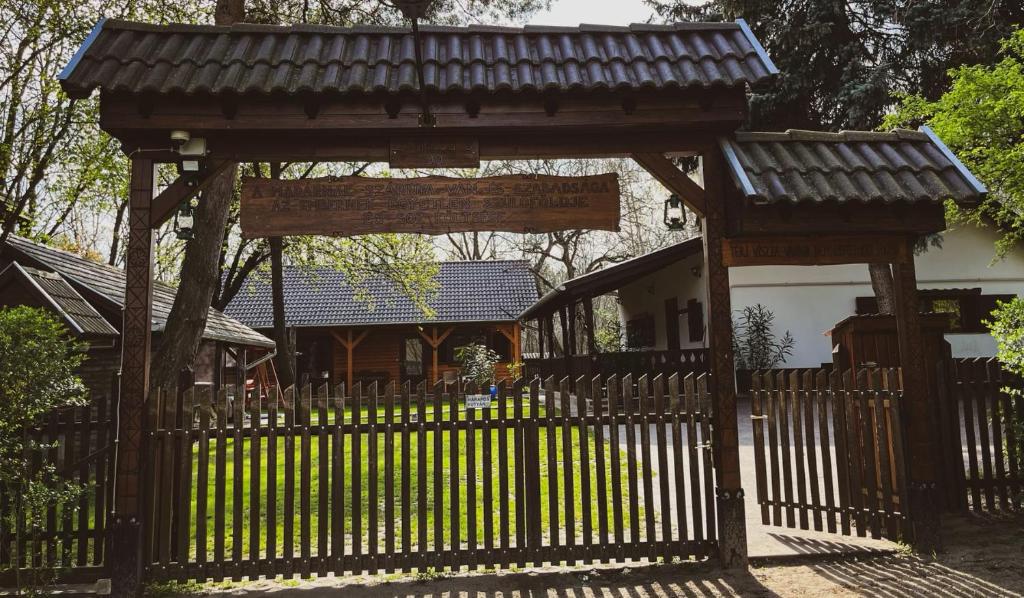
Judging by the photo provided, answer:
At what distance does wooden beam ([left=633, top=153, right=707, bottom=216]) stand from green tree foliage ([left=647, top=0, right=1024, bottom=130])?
1139 cm

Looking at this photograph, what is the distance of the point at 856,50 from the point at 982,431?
12683 millimetres

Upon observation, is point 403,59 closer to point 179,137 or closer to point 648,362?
point 179,137

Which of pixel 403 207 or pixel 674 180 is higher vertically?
pixel 674 180

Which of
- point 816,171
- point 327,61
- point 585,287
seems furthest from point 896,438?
point 585,287

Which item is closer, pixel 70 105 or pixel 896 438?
pixel 896 438

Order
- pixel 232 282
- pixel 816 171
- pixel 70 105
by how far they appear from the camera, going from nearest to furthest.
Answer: pixel 816 171
pixel 70 105
pixel 232 282

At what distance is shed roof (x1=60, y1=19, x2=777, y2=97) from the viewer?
474 cm

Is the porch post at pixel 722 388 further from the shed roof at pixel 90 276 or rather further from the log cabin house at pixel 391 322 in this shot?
the log cabin house at pixel 391 322

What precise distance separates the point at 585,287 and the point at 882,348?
10.1 metres

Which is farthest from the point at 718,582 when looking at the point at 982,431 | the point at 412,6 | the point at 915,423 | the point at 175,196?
the point at 175,196

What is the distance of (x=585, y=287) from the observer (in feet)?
53.9

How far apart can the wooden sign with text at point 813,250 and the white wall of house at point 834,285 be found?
11785mm

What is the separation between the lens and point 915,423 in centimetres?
524

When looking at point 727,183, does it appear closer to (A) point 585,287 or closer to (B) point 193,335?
(B) point 193,335
